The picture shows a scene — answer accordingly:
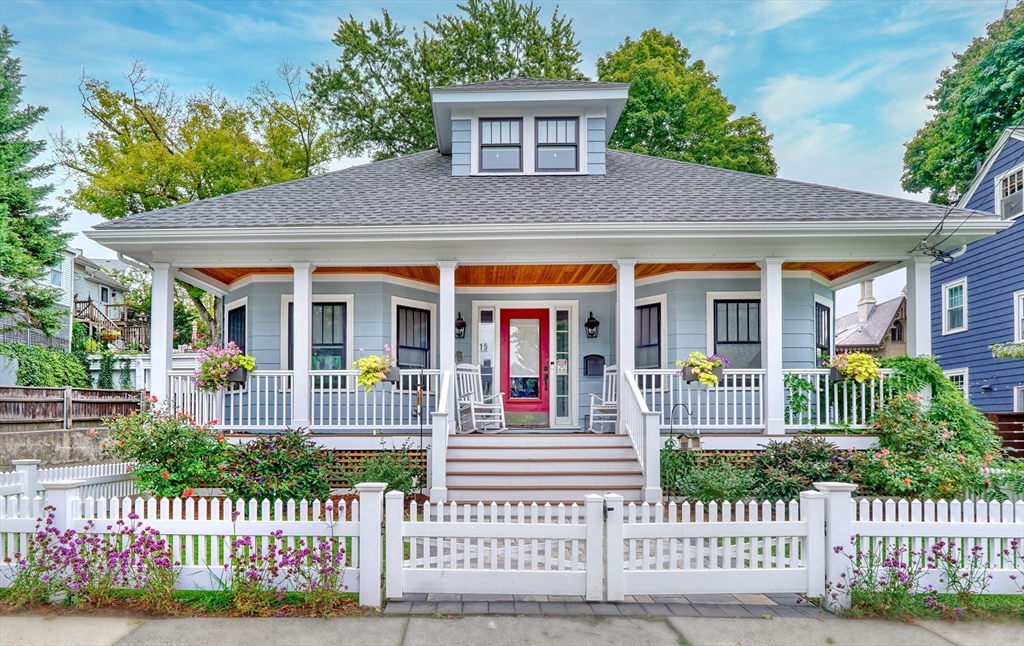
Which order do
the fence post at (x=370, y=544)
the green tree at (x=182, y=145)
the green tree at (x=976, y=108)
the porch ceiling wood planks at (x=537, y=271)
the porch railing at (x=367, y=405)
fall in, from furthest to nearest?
the green tree at (x=182, y=145), the green tree at (x=976, y=108), the porch ceiling wood planks at (x=537, y=271), the porch railing at (x=367, y=405), the fence post at (x=370, y=544)

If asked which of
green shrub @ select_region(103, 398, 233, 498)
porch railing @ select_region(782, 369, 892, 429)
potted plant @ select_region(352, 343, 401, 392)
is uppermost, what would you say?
potted plant @ select_region(352, 343, 401, 392)

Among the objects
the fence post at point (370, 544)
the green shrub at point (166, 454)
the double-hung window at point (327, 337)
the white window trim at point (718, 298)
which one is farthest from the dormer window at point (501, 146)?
the fence post at point (370, 544)

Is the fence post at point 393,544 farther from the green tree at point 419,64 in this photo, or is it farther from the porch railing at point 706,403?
the green tree at point 419,64

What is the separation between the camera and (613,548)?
4242 millimetres

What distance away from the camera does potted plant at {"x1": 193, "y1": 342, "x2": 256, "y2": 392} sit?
7.86 meters

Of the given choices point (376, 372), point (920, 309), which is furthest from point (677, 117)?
point (376, 372)

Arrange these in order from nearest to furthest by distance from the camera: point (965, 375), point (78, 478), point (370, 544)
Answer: point (370, 544) < point (78, 478) < point (965, 375)

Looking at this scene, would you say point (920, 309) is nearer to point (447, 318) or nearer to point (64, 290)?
point (447, 318)

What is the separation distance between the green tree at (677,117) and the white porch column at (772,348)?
11266mm

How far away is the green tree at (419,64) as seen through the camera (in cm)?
2005

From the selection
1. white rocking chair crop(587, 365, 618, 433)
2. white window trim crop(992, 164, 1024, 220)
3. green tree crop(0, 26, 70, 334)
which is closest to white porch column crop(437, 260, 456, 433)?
white rocking chair crop(587, 365, 618, 433)

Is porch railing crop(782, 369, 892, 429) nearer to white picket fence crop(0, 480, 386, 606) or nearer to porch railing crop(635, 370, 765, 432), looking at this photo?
porch railing crop(635, 370, 765, 432)

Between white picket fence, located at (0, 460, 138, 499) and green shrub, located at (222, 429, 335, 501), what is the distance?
124 centimetres

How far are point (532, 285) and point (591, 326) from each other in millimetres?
1262
